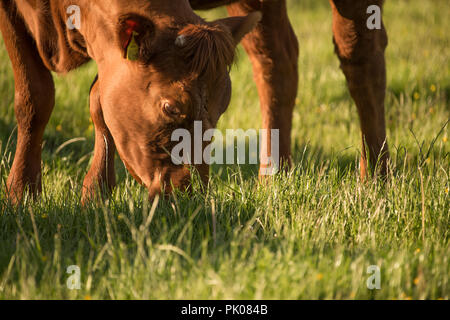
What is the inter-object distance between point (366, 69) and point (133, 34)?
2.05m

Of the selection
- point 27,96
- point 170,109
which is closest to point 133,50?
point 170,109

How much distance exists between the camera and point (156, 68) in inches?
115

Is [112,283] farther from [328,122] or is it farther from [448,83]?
[448,83]

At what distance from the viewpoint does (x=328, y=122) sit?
557cm

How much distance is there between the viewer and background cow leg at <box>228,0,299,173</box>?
434 centimetres

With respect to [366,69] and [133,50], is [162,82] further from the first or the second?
[366,69]

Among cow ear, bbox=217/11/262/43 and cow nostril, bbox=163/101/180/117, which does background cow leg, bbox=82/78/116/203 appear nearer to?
cow nostril, bbox=163/101/180/117

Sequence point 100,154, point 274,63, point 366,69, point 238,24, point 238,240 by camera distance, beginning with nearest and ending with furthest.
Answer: point 238,240 < point 238,24 < point 100,154 < point 366,69 < point 274,63

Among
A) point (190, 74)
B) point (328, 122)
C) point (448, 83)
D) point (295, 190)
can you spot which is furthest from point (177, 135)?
point (448, 83)

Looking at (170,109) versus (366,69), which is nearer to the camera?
(170,109)

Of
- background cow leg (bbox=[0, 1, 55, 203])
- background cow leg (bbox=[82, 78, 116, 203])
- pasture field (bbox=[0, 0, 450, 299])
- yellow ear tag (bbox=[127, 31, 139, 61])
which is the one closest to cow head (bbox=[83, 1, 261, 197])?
yellow ear tag (bbox=[127, 31, 139, 61])

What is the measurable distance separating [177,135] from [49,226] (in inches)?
29.3

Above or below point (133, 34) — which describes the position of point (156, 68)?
below

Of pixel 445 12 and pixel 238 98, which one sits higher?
pixel 445 12
